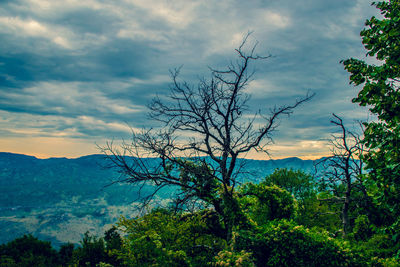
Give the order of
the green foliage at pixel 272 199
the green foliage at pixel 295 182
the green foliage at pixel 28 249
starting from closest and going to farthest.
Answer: the green foliage at pixel 272 199 < the green foliage at pixel 28 249 < the green foliage at pixel 295 182

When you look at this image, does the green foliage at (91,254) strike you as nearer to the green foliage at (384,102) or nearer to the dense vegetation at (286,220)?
the dense vegetation at (286,220)

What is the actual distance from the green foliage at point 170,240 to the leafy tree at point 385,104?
25.7 feet

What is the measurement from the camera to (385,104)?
7.70 metres

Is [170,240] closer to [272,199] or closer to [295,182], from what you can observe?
[272,199]

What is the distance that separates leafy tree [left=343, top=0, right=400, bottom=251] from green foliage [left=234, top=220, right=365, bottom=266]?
2996 millimetres

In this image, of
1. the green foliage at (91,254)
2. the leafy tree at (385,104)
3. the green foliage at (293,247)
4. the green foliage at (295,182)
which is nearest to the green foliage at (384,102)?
the leafy tree at (385,104)

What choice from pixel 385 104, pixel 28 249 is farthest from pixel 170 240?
pixel 28 249

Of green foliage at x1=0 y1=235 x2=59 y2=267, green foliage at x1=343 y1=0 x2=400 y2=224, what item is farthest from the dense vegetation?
green foliage at x1=0 y1=235 x2=59 y2=267

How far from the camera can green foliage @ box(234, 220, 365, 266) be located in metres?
10.2

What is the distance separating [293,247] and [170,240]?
611 centimetres

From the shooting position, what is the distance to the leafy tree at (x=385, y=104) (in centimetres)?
749

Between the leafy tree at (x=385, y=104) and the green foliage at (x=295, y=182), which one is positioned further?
the green foliage at (x=295, y=182)

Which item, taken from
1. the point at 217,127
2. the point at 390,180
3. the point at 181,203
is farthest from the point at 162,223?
the point at 390,180

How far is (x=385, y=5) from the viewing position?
8938mm
